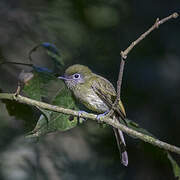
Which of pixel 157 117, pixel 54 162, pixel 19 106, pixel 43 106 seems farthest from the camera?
pixel 157 117

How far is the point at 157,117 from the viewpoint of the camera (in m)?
3.62

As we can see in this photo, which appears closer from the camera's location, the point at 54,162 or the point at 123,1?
the point at 54,162

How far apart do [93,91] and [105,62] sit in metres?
0.46

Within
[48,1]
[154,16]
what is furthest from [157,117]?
[48,1]

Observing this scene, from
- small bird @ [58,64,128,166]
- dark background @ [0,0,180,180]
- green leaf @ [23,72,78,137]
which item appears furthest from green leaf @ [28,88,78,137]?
dark background @ [0,0,180,180]

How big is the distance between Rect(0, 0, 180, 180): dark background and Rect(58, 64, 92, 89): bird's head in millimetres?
270

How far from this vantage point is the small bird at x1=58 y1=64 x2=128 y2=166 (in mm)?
3041

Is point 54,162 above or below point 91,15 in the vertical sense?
below

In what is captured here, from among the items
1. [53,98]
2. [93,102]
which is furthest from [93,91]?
[53,98]

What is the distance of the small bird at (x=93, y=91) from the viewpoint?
304cm

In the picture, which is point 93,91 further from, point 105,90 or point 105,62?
point 105,62

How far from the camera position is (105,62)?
3.57m

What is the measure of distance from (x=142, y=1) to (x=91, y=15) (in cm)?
57

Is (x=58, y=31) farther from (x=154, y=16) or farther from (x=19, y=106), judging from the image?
(x=19, y=106)
